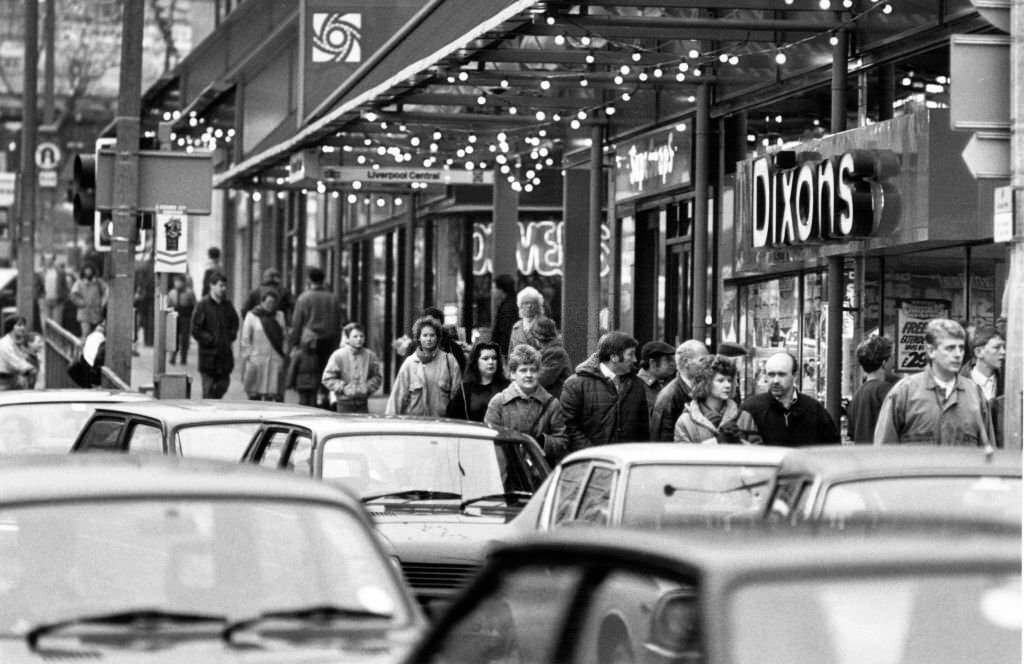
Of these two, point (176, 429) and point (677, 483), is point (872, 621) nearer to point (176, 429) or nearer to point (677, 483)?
point (677, 483)

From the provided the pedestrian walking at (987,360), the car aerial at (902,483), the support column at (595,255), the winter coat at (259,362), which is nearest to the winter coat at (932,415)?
the pedestrian walking at (987,360)

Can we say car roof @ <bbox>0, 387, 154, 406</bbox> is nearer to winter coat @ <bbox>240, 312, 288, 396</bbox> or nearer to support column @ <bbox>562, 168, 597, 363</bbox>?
winter coat @ <bbox>240, 312, 288, 396</bbox>

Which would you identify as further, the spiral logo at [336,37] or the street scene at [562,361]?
the spiral logo at [336,37]

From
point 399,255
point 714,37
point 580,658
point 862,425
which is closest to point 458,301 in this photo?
point 399,255

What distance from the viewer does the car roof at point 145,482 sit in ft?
20.0

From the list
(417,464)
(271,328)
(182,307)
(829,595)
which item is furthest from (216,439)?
(182,307)

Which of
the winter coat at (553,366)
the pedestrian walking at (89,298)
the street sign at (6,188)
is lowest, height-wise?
the winter coat at (553,366)

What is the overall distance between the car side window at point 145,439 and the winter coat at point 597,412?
2.93m

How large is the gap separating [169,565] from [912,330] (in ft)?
40.2

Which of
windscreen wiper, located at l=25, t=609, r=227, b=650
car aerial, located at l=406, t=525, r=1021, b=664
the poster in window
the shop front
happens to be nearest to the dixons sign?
the shop front

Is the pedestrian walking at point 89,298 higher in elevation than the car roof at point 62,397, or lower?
higher

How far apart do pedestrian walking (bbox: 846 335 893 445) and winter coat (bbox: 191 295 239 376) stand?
1304cm

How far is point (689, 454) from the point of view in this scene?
9.40 m

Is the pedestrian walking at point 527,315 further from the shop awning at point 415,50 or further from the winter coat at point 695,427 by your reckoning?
the winter coat at point 695,427
